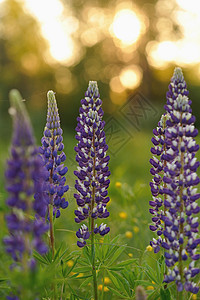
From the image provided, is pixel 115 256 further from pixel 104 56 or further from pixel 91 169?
pixel 104 56

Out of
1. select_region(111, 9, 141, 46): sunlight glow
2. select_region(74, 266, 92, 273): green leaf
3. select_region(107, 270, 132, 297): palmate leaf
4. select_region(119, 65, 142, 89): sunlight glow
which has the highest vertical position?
select_region(111, 9, 141, 46): sunlight glow

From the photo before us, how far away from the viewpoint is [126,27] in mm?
18562

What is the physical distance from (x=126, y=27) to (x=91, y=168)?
17.1 meters

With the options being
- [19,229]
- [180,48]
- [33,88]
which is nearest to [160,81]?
[180,48]

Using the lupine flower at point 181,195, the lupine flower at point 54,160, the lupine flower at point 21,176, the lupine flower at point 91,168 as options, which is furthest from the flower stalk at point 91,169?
the lupine flower at point 21,176

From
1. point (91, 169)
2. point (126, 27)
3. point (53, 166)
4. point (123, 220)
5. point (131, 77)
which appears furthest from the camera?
point (131, 77)

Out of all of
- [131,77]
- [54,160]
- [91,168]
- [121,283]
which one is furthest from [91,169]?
[131,77]

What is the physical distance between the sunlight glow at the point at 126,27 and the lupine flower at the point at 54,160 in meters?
17.1

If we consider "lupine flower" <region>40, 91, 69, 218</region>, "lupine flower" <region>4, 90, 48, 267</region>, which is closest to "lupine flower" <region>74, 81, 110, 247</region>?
"lupine flower" <region>40, 91, 69, 218</region>

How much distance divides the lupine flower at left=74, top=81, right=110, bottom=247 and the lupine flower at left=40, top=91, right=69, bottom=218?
14 cm

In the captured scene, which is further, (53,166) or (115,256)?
(115,256)

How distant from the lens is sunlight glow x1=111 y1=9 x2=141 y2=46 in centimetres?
1934

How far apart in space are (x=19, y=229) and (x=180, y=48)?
1988cm

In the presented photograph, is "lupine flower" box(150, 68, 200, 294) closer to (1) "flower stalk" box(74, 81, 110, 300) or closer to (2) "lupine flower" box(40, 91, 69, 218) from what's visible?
(1) "flower stalk" box(74, 81, 110, 300)
